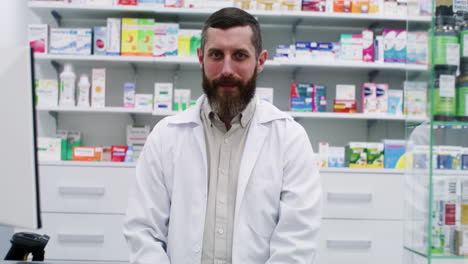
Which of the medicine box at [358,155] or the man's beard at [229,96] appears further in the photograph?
the medicine box at [358,155]

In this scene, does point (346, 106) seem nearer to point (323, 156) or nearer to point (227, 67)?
point (323, 156)

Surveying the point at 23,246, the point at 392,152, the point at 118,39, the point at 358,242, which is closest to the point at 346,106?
the point at 392,152

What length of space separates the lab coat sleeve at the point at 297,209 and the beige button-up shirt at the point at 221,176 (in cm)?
16

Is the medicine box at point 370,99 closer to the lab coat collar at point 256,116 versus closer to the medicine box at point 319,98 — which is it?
the medicine box at point 319,98

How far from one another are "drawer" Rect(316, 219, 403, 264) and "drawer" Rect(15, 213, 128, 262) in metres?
1.36

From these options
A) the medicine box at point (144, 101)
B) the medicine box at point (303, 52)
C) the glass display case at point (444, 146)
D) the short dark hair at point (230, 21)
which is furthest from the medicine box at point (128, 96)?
the glass display case at point (444, 146)

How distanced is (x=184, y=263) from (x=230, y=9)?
86 centimetres

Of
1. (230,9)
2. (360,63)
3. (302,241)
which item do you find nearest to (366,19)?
(360,63)

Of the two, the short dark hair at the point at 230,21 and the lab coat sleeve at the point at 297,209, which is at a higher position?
the short dark hair at the point at 230,21

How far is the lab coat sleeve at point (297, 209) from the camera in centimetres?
141

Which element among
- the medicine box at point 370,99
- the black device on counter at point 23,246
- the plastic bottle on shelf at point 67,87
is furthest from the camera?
the medicine box at point 370,99

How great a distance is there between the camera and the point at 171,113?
323cm

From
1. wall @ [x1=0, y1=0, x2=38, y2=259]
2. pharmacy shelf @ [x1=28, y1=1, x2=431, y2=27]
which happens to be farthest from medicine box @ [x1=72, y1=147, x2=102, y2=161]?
pharmacy shelf @ [x1=28, y1=1, x2=431, y2=27]

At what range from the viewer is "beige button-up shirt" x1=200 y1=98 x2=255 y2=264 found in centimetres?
146
